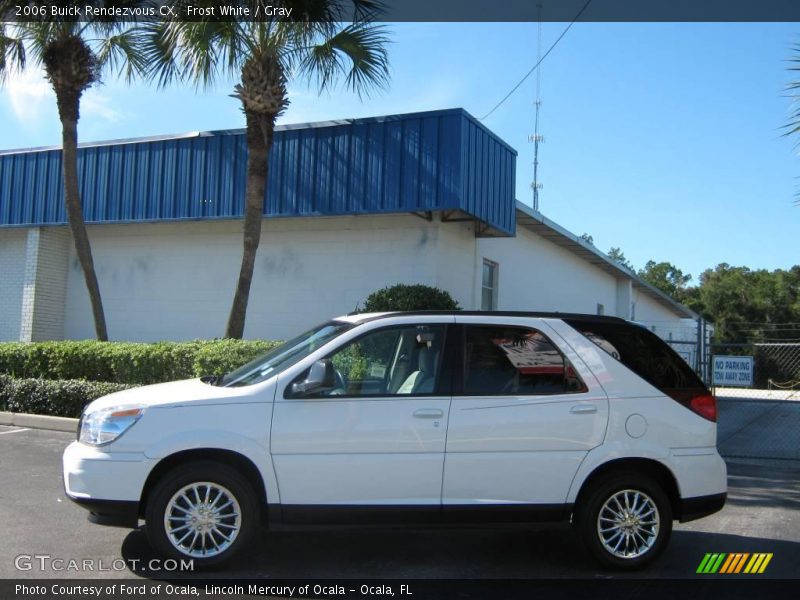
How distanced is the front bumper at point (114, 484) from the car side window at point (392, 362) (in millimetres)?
1447

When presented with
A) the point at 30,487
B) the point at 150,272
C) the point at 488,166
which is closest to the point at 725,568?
the point at 30,487

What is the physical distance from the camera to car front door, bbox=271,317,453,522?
504 centimetres

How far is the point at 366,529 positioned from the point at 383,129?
376 inches

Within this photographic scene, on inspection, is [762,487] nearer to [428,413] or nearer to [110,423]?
[428,413]

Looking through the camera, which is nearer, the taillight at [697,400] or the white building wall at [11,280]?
the taillight at [697,400]

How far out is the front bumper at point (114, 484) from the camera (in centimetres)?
495

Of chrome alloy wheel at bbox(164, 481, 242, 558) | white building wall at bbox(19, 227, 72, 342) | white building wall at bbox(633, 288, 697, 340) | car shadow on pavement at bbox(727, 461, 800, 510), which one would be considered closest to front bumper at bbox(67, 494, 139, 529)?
chrome alloy wheel at bbox(164, 481, 242, 558)

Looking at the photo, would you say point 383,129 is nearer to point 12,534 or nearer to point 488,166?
point 488,166

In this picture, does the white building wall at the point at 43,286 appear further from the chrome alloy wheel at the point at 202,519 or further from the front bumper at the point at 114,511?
the chrome alloy wheel at the point at 202,519

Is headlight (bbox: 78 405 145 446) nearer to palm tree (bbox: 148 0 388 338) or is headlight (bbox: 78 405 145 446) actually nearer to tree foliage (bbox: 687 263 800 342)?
palm tree (bbox: 148 0 388 338)

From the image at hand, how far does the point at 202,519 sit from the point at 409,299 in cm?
756

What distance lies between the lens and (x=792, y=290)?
195 feet

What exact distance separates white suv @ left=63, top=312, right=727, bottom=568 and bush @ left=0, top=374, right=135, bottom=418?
7.19 metres

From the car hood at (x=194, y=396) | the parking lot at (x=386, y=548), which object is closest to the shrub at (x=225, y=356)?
the parking lot at (x=386, y=548)
